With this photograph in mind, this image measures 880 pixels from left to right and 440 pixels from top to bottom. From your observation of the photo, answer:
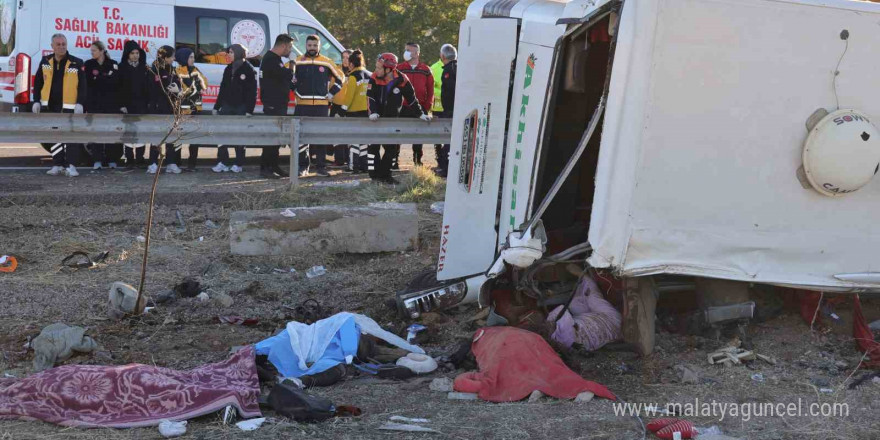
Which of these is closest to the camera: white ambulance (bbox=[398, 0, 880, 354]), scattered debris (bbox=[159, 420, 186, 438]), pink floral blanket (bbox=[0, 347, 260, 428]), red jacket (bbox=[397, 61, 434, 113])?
scattered debris (bbox=[159, 420, 186, 438])

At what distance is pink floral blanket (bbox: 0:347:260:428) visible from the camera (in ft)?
14.5

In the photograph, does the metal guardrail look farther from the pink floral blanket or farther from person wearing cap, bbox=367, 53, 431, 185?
the pink floral blanket

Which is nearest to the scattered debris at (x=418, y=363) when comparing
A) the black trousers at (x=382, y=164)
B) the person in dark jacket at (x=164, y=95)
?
the black trousers at (x=382, y=164)

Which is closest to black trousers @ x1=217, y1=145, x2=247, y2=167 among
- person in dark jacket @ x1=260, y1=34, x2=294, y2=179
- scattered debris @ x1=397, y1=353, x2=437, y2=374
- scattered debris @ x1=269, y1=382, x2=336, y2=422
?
person in dark jacket @ x1=260, y1=34, x2=294, y2=179

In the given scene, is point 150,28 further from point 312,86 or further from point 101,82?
point 312,86

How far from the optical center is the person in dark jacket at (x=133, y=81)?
1270 centimetres

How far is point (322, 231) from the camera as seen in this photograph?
8.14m

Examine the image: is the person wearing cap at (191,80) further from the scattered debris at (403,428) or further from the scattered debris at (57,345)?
the scattered debris at (403,428)

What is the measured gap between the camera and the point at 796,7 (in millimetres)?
4812

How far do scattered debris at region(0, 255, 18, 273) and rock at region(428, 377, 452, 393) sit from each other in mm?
4092

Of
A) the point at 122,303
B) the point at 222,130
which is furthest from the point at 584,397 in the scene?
the point at 222,130

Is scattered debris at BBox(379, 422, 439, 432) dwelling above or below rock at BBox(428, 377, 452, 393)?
above

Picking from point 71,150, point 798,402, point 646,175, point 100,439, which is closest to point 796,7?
point 646,175

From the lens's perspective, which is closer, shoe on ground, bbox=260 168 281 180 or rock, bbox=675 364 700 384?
rock, bbox=675 364 700 384
